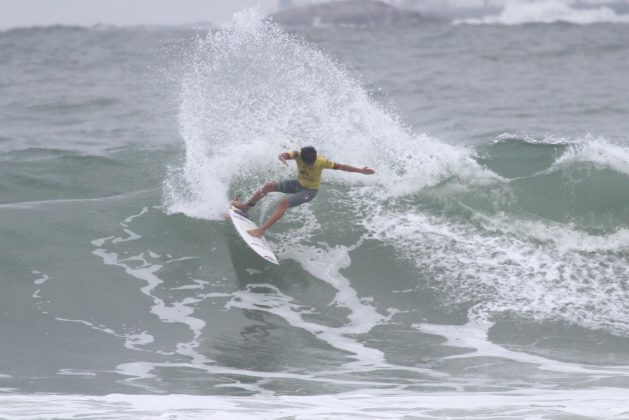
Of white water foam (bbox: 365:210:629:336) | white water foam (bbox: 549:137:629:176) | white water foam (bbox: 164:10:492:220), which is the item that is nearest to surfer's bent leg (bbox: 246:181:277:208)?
white water foam (bbox: 164:10:492:220)

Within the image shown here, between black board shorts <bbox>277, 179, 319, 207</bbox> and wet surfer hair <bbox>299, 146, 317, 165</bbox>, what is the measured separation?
50cm

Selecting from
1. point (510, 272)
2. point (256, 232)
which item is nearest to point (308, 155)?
point (256, 232)

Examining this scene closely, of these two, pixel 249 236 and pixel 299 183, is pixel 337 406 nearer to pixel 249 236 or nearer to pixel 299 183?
pixel 249 236

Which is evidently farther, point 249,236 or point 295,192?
point 295,192

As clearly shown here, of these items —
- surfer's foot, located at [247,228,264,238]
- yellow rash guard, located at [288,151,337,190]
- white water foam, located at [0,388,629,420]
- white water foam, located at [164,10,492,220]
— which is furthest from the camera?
white water foam, located at [164,10,492,220]

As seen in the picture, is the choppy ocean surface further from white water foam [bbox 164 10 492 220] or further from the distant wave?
the distant wave

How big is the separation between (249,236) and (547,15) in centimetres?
4956

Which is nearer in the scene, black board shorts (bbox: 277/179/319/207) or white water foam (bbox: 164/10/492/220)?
black board shorts (bbox: 277/179/319/207)

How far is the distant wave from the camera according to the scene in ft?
186

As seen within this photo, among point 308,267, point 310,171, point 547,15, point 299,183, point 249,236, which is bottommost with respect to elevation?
point 308,267

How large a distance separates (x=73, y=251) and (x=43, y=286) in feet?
4.15

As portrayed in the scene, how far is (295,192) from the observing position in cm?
1291

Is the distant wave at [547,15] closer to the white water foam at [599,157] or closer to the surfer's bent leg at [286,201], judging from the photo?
the white water foam at [599,157]

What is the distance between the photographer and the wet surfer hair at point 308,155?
1223 centimetres
